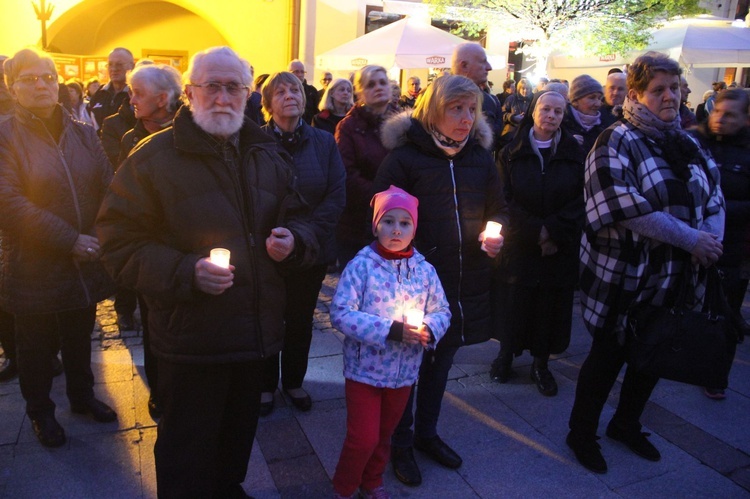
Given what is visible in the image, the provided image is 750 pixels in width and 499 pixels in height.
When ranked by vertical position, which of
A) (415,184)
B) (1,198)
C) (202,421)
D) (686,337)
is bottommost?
(202,421)

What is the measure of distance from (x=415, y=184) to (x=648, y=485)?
1.99 meters

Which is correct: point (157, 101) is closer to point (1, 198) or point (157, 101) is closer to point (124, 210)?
point (1, 198)

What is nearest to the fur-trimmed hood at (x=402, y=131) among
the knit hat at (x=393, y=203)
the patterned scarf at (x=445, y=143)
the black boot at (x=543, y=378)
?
the patterned scarf at (x=445, y=143)

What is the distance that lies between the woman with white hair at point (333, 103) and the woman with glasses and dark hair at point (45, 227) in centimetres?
311

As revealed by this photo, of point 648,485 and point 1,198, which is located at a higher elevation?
point 1,198

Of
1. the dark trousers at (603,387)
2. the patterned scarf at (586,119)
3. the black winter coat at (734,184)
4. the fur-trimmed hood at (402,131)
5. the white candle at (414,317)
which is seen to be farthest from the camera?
the patterned scarf at (586,119)

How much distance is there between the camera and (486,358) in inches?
182

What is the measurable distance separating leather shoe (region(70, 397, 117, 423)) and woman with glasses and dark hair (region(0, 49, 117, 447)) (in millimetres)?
219

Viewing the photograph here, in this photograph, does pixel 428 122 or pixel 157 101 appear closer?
pixel 428 122

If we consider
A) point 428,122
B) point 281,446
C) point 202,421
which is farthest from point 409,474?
point 428,122

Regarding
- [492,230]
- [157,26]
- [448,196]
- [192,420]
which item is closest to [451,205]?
[448,196]

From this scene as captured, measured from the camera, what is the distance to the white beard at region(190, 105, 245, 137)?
7.38 feet

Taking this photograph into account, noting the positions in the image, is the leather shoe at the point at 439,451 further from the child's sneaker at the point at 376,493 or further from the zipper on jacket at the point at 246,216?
the zipper on jacket at the point at 246,216

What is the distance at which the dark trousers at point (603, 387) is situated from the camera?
126 inches
